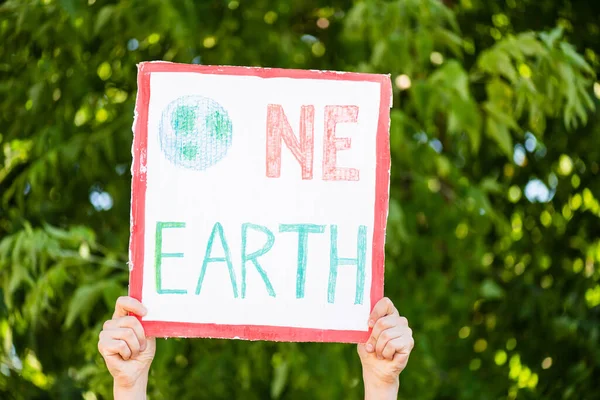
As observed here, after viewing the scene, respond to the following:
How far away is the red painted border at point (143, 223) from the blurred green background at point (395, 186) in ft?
1.93

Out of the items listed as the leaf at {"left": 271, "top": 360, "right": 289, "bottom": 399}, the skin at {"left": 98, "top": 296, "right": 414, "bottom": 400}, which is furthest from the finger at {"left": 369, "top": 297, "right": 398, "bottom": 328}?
the leaf at {"left": 271, "top": 360, "right": 289, "bottom": 399}

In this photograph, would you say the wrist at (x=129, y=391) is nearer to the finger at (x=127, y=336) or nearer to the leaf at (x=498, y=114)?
the finger at (x=127, y=336)

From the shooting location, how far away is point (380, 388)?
1.34m

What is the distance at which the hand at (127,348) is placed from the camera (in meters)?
1.28

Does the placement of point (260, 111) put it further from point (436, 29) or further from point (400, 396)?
point (400, 396)

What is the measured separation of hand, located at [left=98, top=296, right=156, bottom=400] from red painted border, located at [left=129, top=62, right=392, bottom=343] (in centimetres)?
2

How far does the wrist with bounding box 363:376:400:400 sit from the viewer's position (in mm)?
1334

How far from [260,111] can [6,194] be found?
1.05m

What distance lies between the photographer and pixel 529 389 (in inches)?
93.1

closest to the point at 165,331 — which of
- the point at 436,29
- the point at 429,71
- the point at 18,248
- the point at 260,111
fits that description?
the point at 260,111

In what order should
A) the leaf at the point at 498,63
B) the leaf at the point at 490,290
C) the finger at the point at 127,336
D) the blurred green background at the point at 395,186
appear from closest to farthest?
the finger at the point at 127,336, the leaf at the point at 498,63, the blurred green background at the point at 395,186, the leaf at the point at 490,290

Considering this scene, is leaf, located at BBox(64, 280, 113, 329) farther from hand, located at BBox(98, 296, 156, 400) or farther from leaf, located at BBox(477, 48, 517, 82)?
leaf, located at BBox(477, 48, 517, 82)

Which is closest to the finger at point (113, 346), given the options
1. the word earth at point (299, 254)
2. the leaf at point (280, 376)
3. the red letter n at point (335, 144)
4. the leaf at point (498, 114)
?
the word earth at point (299, 254)

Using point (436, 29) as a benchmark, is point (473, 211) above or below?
below
